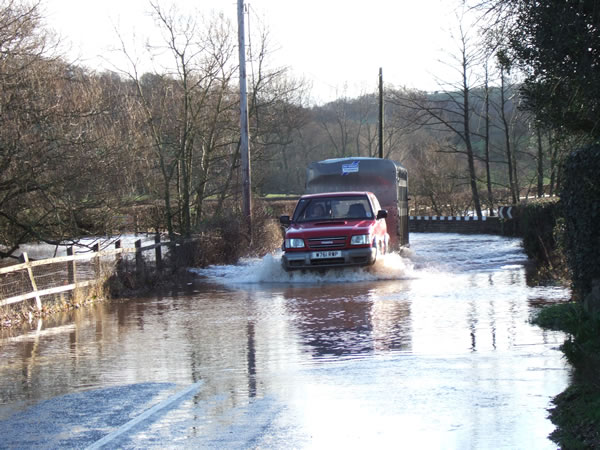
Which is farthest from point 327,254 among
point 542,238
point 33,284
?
point 33,284

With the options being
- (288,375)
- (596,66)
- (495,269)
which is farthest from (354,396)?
(495,269)

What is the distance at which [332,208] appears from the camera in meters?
20.3

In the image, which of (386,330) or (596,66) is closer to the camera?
(596,66)

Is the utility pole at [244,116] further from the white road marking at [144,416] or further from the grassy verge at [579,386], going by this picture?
the white road marking at [144,416]

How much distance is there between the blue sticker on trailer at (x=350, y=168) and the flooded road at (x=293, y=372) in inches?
306

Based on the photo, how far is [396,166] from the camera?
23.9 meters

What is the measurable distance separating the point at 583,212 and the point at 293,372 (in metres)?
3.96

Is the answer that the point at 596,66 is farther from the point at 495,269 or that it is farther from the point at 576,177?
the point at 495,269

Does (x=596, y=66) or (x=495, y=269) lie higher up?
Result: (x=596, y=66)

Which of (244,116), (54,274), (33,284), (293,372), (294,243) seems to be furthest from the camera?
(244,116)

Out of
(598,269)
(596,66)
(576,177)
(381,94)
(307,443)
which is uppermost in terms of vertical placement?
(381,94)

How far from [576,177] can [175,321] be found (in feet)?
22.4

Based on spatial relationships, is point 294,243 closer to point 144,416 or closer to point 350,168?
point 350,168

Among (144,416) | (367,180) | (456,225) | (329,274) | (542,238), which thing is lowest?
(144,416)
